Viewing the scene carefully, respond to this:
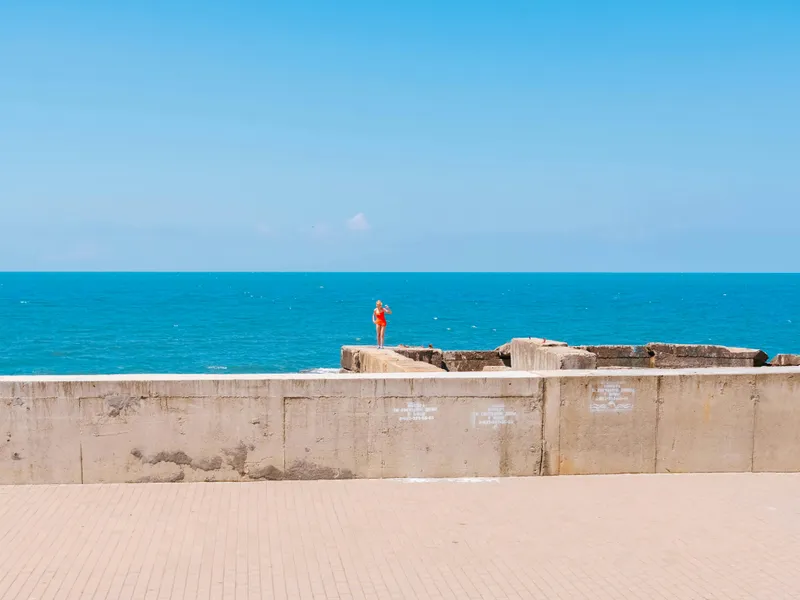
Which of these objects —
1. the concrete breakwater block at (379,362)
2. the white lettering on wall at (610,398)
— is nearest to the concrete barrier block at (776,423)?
the white lettering on wall at (610,398)

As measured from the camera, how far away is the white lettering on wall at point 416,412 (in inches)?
353

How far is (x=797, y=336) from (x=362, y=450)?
71.4m

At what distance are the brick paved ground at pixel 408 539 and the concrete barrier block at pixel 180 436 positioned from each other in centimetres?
18

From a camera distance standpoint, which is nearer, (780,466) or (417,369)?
(780,466)

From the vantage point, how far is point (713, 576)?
651cm

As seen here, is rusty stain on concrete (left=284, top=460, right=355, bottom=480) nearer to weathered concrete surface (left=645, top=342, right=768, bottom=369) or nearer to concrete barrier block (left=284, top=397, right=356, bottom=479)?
concrete barrier block (left=284, top=397, right=356, bottom=479)

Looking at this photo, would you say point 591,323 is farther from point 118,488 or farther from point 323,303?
point 118,488

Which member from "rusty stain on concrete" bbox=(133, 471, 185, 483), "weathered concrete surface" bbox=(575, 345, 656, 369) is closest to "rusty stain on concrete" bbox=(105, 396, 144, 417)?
"rusty stain on concrete" bbox=(133, 471, 185, 483)

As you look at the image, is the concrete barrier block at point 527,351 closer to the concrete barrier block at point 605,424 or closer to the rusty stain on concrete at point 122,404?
the concrete barrier block at point 605,424

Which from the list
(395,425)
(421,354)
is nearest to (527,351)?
(421,354)

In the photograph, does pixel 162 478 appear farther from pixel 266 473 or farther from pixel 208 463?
pixel 266 473

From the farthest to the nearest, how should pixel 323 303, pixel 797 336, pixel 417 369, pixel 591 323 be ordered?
pixel 323 303
pixel 591 323
pixel 797 336
pixel 417 369

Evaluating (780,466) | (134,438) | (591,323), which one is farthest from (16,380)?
(591,323)

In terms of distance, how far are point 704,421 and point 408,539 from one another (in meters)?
3.95
